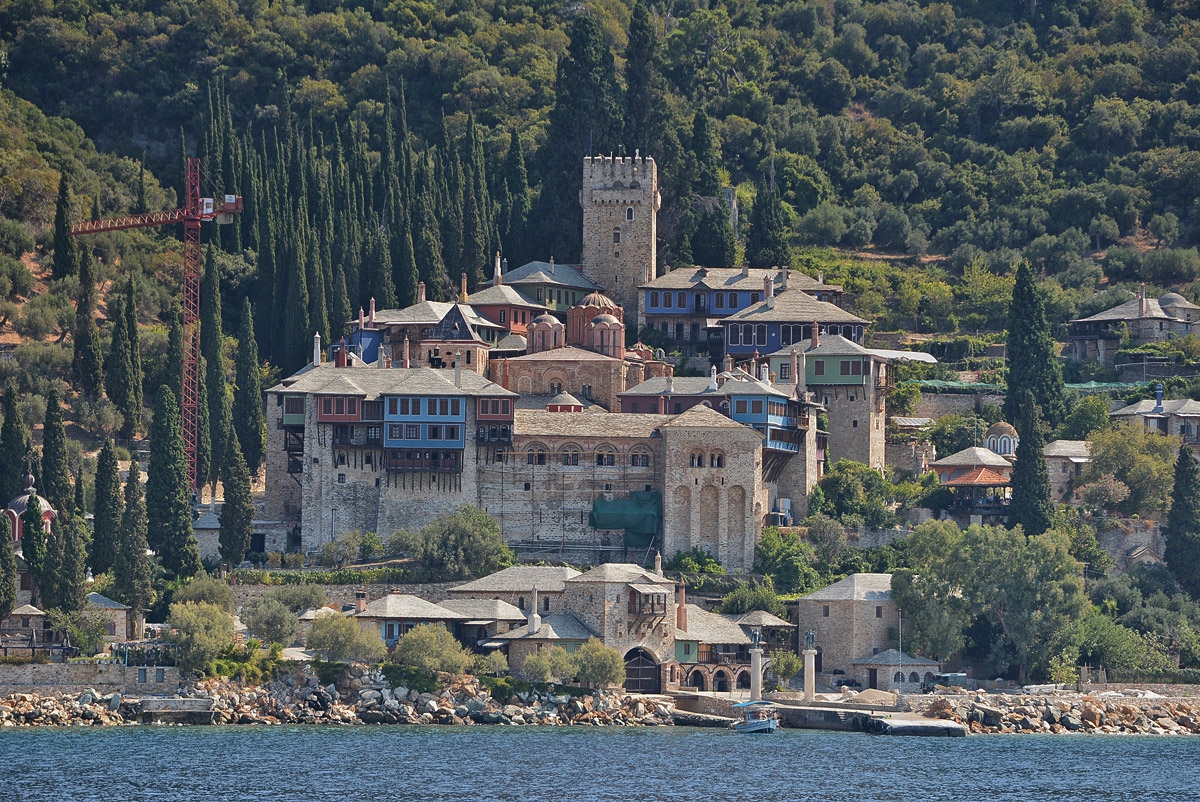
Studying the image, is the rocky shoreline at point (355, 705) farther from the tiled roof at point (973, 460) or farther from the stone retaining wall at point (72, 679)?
the tiled roof at point (973, 460)

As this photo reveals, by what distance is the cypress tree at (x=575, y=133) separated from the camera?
11081cm

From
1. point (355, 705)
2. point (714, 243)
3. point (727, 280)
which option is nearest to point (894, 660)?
point (355, 705)

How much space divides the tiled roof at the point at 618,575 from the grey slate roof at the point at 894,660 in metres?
7.75

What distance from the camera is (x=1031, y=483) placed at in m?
93.2

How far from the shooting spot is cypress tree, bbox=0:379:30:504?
9000cm

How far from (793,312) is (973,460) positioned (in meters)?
11.0

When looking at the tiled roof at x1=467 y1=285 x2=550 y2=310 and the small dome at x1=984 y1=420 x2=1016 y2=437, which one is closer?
the small dome at x1=984 y1=420 x2=1016 y2=437

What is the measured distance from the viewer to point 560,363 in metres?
99.7

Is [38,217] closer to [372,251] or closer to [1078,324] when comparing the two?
[372,251]

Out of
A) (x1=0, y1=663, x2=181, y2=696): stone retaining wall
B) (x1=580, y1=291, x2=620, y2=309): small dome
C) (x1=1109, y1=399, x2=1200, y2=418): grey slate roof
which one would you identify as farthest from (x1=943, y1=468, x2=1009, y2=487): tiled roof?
(x1=0, y1=663, x2=181, y2=696): stone retaining wall

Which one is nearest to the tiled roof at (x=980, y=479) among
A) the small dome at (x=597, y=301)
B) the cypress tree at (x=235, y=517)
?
the small dome at (x=597, y=301)

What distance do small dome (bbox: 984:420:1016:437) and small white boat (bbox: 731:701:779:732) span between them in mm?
22084

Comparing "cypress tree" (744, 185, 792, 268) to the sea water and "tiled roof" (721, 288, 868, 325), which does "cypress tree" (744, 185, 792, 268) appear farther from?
the sea water

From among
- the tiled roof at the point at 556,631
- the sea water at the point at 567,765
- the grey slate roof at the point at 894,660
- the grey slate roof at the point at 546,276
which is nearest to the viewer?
the sea water at the point at 567,765
